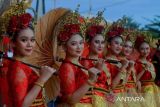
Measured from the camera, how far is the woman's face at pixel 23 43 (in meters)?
4.23

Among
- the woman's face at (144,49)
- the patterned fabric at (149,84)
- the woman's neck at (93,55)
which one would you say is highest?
the woman's face at (144,49)

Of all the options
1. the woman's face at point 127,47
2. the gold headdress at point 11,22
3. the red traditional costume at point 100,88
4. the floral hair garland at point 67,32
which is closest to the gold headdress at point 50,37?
the floral hair garland at point 67,32

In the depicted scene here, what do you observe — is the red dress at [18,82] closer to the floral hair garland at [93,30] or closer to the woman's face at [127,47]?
the floral hair garland at [93,30]

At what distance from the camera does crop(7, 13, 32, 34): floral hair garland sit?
4191mm

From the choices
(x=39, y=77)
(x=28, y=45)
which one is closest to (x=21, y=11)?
(x=28, y=45)

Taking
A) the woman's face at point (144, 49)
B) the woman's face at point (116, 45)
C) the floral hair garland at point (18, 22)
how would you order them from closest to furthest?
the floral hair garland at point (18, 22)
the woman's face at point (116, 45)
the woman's face at point (144, 49)

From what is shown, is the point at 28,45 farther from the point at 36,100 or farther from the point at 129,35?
the point at 129,35

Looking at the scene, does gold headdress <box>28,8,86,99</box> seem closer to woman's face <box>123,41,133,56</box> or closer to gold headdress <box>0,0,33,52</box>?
gold headdress <box>0,0,33,52</box>

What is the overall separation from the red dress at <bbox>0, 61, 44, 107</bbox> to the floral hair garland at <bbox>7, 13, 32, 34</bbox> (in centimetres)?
30

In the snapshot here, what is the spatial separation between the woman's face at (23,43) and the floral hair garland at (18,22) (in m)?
0.05

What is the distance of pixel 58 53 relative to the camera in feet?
17.0

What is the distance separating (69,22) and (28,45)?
2.79 ft

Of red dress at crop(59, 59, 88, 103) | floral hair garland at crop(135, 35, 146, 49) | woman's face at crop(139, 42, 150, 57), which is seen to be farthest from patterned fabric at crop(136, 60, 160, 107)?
red dress at crop(59, 59, 88, 103)

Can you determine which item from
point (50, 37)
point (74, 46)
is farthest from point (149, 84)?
point (50, 37)
